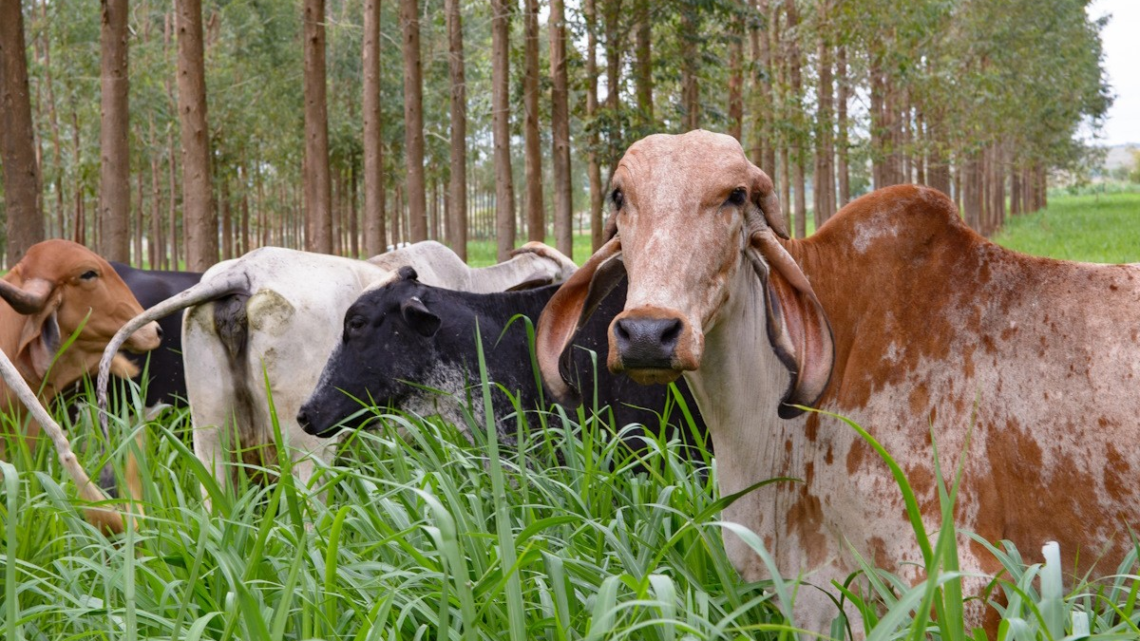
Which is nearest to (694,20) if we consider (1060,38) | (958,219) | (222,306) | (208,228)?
(208,228)

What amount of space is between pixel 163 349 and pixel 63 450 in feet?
12.0

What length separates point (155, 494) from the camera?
3.70m

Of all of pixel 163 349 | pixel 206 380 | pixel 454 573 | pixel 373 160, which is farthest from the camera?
pixel 373 160

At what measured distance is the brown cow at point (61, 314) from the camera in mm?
5914

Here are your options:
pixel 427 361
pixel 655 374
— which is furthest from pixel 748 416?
pixel 427 361

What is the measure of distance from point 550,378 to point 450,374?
1.91 meters

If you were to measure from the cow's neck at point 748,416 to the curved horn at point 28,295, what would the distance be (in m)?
3.86

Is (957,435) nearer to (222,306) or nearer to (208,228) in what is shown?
(222,306)

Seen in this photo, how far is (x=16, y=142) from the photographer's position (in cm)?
1019

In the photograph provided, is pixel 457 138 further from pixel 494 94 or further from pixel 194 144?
pixel 194 144

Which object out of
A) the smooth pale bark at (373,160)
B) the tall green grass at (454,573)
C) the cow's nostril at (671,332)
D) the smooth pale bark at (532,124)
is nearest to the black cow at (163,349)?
the tall green grass at (454,573)

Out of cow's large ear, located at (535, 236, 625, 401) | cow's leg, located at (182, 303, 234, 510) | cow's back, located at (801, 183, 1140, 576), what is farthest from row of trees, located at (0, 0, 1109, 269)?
cow's back, located at (801, 183, 1140, 576)

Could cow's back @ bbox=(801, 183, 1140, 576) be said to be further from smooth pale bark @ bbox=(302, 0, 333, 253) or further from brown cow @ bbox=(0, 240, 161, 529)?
smooth pale bark @ bbox=(302, 0, 333, 253)

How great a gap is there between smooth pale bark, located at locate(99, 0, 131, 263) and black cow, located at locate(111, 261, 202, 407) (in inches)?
174
